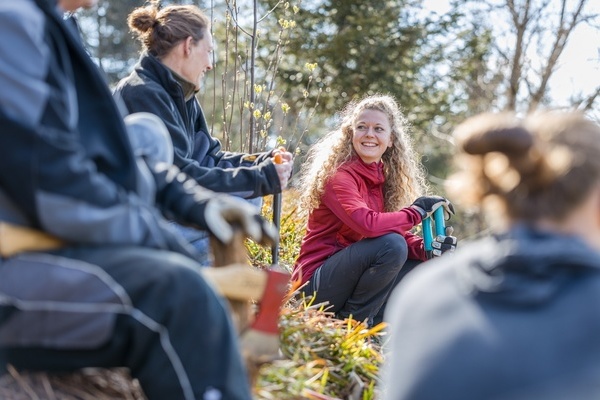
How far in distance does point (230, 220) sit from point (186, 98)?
6.03ft

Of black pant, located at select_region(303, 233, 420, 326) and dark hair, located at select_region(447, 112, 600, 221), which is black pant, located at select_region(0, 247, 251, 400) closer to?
dark hair, located at select_region(447, 112, 600, 221)

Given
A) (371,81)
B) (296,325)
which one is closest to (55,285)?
(296,325)

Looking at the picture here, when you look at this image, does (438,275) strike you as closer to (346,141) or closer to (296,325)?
(296,325)

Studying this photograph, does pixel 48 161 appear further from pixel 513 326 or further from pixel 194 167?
pixel 194 167

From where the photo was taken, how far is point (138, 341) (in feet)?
6.70

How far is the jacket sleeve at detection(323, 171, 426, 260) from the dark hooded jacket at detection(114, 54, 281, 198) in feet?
2.35

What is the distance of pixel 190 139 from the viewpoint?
406 cm

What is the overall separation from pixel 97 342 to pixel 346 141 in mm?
3113

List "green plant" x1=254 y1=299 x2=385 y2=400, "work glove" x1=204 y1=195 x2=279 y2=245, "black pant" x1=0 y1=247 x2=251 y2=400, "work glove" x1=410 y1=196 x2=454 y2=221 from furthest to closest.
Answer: "work glove" x1=410 y1=196 x2=454 y2=221, "green plant" x1=254 y1=299 x2=385 y2=400, "work glove" x1=204 y1=195 x2=279 y2=245, "black pant" x1=0 y1=247 x2=251 y2=400

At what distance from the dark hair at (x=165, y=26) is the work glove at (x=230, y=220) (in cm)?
180

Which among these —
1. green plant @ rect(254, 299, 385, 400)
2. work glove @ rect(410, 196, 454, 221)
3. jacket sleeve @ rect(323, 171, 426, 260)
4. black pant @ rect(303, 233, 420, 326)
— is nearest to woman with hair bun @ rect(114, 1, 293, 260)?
green plant @ rect(254, 299, 385, 400)

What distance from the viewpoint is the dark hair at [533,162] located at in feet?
5.38

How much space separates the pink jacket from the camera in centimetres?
458

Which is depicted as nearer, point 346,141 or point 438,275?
point 438,275
